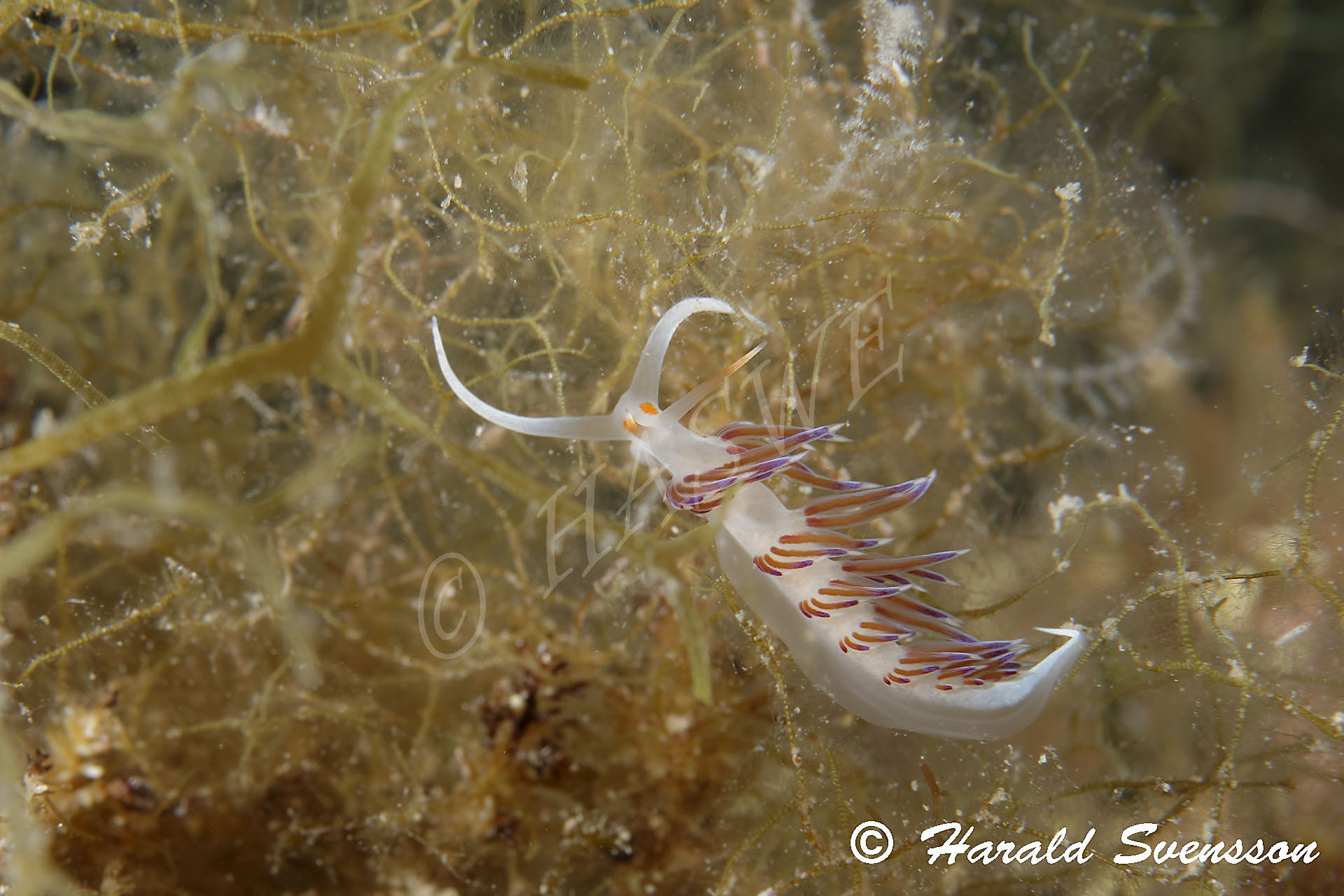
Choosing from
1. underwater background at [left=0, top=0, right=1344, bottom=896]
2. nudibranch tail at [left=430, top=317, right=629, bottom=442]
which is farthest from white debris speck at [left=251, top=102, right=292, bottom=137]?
nudibranch tail at [left=430, top=317, right=629, bottom=442]

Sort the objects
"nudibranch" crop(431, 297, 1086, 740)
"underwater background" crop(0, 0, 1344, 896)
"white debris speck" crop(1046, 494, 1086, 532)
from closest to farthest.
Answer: "nudibranch" crop(431, 297, 1086, 740) < "underwater background" crop(0, 0, 1344, 896) < "white debris speck" crop(1046, 494, 1086, 532)

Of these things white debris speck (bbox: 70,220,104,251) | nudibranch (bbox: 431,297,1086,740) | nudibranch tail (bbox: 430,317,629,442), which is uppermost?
white debris speck (bbox: 70,220,104,251)

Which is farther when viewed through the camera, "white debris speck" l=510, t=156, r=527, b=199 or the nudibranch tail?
"white debris speck" l=510, t=156, r=527, b=199

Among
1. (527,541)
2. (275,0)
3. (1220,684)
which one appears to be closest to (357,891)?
(527,541)

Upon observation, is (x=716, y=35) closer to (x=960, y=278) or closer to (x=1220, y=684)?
(x=960, y=278)

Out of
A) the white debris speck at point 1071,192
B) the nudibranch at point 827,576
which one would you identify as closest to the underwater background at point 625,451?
the white debris speck at point 1071,192

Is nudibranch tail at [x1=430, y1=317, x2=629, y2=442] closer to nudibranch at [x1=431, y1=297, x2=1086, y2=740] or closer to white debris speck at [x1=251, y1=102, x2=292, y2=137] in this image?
nudibranch at [x1=431, y1=297, x2=1086, y2=740]

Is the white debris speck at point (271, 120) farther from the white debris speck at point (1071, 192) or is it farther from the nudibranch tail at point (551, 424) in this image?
the white debris speck at point (1071, 192)
